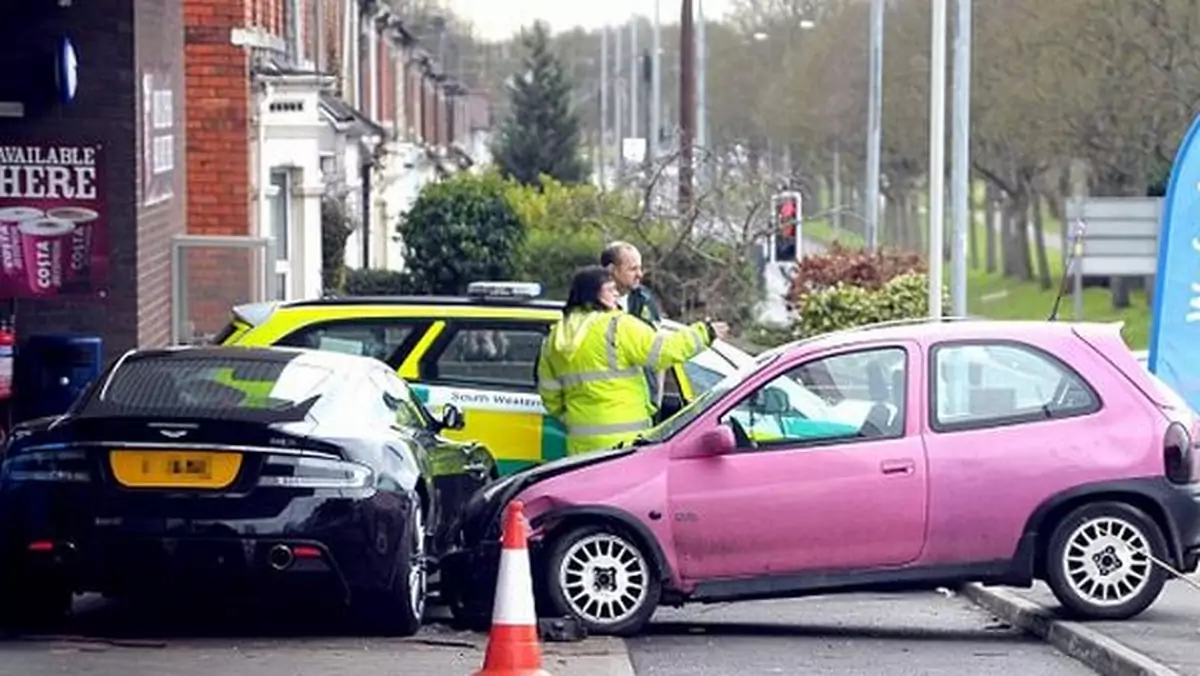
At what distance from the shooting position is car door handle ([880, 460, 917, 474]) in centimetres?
1097

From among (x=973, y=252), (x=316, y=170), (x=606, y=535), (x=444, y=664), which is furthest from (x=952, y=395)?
(x=973, y=252)

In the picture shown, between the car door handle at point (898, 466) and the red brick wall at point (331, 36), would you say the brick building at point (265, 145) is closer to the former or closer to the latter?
the red brick wall at point (331, 36)

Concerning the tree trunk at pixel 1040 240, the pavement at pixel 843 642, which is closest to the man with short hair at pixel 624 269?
the pavement at pixel 843 642

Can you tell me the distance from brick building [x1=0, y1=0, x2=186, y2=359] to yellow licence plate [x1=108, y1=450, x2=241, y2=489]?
264 inches

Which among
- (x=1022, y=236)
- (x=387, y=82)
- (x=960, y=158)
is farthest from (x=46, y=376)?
(x=1022, y=236)

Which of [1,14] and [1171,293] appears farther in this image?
[1,14]

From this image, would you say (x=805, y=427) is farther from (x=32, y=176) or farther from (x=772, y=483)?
(x=32, y=176)

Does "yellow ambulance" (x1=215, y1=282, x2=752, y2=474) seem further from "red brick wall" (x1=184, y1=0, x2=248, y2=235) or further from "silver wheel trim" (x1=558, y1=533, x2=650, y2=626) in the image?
"red brick wall" (x1=184, y1=0, x2=248, y2=235)

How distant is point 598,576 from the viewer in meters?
11.1

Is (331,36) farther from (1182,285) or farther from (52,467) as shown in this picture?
(52,467)

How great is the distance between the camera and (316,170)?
2784cm

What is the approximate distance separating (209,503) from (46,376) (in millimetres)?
5893

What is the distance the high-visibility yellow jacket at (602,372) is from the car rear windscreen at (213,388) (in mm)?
1646

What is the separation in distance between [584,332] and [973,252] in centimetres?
8184
